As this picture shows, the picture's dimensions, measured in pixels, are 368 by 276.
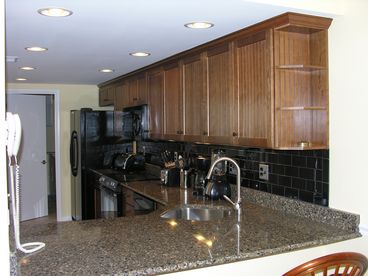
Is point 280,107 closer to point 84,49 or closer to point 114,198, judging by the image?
point 84,49

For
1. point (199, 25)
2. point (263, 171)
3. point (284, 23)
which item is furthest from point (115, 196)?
point (284, 23)

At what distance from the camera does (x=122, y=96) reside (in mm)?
4895

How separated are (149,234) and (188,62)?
1646 millimetres

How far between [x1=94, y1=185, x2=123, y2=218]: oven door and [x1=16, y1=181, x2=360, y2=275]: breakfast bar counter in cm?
140

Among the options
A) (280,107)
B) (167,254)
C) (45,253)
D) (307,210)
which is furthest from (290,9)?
(45,253)

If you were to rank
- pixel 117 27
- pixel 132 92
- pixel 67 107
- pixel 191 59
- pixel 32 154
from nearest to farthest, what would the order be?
pixel 117 27 → pixel 191 59 → pixel 132 92 → pixel 67 107 → pixel 32 154

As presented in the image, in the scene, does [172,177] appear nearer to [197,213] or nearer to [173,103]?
[173,103]

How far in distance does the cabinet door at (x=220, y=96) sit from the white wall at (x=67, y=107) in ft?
10.6

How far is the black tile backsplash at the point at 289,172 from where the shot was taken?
2482mm

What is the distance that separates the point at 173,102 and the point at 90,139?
1.94 m

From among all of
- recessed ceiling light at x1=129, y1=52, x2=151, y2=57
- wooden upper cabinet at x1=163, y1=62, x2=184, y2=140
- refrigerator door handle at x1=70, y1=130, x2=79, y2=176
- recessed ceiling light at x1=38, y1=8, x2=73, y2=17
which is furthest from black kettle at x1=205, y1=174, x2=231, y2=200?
refrigerator door handle at x1=70, y1=130, x2=79, y2=176

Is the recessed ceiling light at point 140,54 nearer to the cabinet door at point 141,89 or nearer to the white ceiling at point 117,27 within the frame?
the white ceiling at point 117,27

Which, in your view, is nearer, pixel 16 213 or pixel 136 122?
pixel 16 213

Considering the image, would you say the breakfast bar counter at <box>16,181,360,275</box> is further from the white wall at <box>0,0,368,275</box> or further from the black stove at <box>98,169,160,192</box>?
the black stove at <box>98,169,160,192</box>
